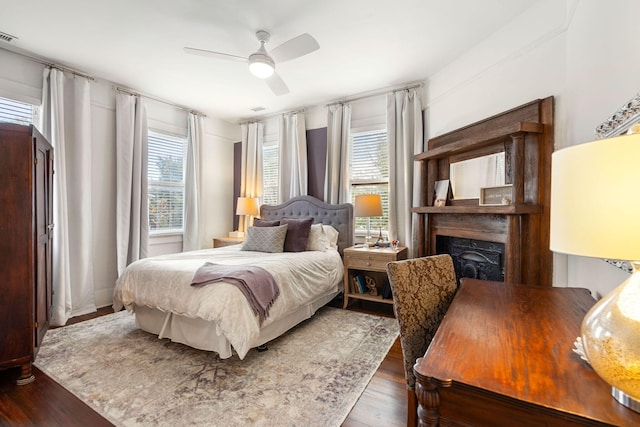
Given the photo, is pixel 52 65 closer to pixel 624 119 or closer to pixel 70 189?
pixel 70 189

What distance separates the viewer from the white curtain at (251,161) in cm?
502

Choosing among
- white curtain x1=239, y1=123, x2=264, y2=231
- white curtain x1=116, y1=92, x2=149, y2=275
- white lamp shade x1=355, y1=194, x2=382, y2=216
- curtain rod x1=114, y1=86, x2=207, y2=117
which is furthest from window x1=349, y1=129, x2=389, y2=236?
white curtain x1=116, y1=92, x2=149, y2=275

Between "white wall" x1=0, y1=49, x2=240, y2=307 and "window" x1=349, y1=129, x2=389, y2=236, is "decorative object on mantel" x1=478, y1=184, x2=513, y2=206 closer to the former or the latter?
"window" x1=349, y1=129, x2=389, y2=236

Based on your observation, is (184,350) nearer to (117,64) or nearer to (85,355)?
(85,355)

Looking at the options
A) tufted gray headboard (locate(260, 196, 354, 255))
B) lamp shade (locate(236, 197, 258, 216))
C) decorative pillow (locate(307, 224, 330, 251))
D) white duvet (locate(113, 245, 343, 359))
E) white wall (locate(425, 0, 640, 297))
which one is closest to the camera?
white wall (locate(425, 0, 640, 297))

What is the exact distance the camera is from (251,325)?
7.02 feet

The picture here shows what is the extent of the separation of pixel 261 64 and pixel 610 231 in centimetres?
265

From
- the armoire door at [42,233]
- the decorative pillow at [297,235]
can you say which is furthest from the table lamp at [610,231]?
the armoire door at [42,233]

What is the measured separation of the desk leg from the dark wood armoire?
2.71 m

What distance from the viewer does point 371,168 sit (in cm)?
414

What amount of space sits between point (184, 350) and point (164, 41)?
2900 mm

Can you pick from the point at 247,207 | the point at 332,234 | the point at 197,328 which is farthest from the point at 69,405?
the point at 247,207

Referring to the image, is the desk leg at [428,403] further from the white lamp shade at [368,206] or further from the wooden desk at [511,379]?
the white lamp shade at [368,206]

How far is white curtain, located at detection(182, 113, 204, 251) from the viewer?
4.62m
